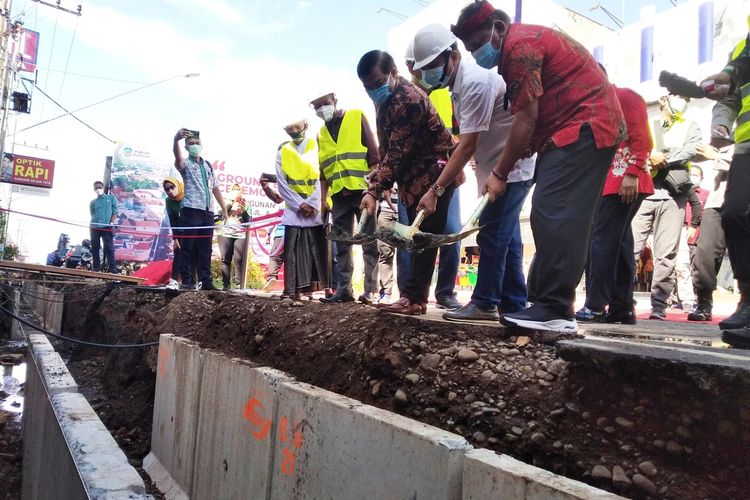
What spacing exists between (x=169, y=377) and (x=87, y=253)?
14.8 metres

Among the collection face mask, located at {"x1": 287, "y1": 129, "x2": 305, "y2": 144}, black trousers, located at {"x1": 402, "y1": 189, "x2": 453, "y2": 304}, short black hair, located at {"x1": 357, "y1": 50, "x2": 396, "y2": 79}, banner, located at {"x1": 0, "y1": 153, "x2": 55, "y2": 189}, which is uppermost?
banner, located at {"x1": 0, "y1": 153, "x2": 55, "y2": 189}

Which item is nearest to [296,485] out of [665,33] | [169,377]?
[169,377]

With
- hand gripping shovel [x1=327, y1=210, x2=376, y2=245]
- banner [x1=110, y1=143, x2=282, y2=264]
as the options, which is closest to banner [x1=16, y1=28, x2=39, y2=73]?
banner [x1=110, y1=143, x2=282, y2=264]

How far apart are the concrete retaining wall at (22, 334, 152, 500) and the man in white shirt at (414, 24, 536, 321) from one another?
230 centimetres

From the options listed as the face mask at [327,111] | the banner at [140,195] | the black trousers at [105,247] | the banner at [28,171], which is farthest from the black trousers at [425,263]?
the banner at [28,171]

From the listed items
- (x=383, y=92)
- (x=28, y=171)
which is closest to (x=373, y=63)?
(x=383, y=92)

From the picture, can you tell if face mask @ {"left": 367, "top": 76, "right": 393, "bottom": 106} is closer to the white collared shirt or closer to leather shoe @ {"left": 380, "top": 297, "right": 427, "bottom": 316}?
the white collared shirt

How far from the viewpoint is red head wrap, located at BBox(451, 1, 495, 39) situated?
2.67m

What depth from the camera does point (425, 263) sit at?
3.45 m

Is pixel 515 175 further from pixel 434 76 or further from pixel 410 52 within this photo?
pixel 410 52

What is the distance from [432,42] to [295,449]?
238 centimetres

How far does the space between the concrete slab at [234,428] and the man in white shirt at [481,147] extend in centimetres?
122

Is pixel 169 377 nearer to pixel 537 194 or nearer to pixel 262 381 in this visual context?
pixel 262 381

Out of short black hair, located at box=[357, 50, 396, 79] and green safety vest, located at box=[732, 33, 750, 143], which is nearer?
green safety vest, located at box=[732, 33, 750, 143]
